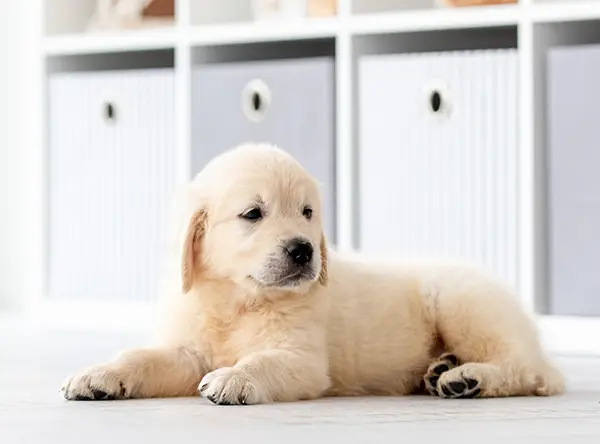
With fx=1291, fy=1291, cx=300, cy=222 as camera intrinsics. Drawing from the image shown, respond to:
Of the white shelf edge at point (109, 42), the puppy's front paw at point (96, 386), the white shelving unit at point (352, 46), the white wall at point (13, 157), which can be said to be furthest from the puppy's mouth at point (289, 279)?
the white wall at point (13, 157)

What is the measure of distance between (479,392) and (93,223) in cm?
164

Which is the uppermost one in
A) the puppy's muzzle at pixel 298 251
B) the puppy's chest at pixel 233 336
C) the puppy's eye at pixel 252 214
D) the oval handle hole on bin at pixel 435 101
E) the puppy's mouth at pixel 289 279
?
the oval handle hole on bin at pixel 435 101

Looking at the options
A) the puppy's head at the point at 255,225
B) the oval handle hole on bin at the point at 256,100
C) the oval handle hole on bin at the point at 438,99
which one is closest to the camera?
the puppy's head at the point at 255,225

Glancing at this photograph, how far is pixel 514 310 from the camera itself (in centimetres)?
199

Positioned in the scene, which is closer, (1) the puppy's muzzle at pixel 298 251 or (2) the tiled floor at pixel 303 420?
(2) the tiled floor at pixel 303 420

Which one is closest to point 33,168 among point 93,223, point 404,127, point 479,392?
point 93,223

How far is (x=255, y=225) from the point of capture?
1849 millimetres

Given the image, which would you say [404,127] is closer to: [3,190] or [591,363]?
[591,363]

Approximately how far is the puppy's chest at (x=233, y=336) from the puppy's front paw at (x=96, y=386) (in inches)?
5.9

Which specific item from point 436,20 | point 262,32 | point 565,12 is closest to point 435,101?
point 436,20

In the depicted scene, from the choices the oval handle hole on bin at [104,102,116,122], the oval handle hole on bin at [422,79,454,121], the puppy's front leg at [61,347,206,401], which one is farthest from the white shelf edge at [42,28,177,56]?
the puppy's front leg at [61,347,206,401]

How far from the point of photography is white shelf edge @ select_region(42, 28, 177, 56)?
10.6 ft

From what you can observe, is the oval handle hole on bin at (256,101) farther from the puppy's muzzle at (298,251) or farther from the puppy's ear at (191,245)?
the puppy's muzzle at (298,251)

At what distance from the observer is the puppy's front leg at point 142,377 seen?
180 centimetres
